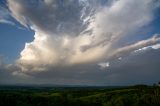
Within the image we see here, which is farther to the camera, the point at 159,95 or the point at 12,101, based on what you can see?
the point at 159,95

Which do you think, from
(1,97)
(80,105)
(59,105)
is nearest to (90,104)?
(80,105)

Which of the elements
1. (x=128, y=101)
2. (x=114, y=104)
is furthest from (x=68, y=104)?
(x=128, y=101)

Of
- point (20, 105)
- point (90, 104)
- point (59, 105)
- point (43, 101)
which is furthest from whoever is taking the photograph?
point (90, 104)

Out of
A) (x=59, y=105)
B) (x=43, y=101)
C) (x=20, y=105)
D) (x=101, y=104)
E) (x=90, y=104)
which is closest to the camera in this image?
(x=20, y=105)

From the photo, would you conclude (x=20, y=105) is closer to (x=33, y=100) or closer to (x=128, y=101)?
(x=33, y=100)

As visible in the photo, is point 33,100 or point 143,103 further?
point 143,103

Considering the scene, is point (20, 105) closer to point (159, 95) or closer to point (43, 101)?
point (43, 101)

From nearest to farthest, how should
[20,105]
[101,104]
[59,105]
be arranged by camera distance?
[20,105], [59,105], [101,104]

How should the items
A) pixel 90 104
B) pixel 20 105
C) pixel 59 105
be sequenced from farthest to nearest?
pixel 90 104
pixel 59 105
pixel 20 105
